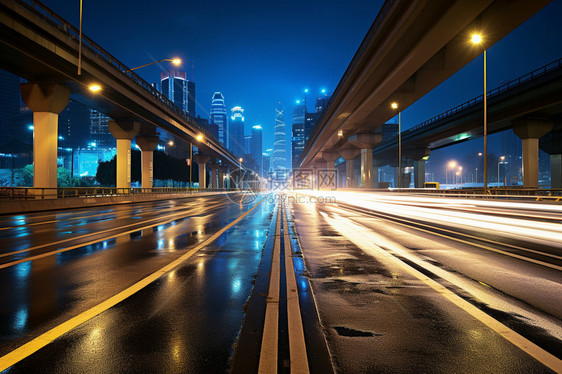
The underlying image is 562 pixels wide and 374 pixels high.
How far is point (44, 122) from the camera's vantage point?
85.3 ft

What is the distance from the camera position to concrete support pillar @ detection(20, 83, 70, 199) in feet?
84.1

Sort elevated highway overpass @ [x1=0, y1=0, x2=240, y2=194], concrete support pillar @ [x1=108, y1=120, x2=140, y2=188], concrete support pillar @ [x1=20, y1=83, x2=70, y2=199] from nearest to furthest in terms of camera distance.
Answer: elevated highway overpass @ [x1=0, y1=0, x2=240, y2=194] → concrete support pillar @ [x1=20, y1=83, x2=70, y2=199] → concrete support pillar @ [x1=108, y1=120, x2=140, y2=188]

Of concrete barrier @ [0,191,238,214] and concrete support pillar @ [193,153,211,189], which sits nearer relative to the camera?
concrete barrier @ [0,191,238,214]

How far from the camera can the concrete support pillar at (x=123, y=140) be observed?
40219mm

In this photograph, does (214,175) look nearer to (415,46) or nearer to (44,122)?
(44,122)

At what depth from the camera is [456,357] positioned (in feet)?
9.29

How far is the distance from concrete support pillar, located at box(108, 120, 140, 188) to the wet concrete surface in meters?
41.0

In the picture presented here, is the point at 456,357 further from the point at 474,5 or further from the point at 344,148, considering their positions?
the point at 344,148

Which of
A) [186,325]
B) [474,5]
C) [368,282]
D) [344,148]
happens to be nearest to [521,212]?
[474,5]

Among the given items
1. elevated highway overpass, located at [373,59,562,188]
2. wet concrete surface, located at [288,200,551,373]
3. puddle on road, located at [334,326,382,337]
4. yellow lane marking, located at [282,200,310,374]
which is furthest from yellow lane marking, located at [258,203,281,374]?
elevated highway overpass, located at [373,59,562,188]

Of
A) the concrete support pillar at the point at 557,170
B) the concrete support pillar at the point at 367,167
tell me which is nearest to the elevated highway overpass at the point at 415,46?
the concrete support pillar at the point at 367,167

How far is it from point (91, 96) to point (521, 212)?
34961 mm

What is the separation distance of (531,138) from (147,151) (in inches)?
2122

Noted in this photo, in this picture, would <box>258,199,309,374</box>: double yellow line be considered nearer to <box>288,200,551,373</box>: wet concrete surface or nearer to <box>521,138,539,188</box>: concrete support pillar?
<box>288,200,551,373</box>: wet concrete surface
